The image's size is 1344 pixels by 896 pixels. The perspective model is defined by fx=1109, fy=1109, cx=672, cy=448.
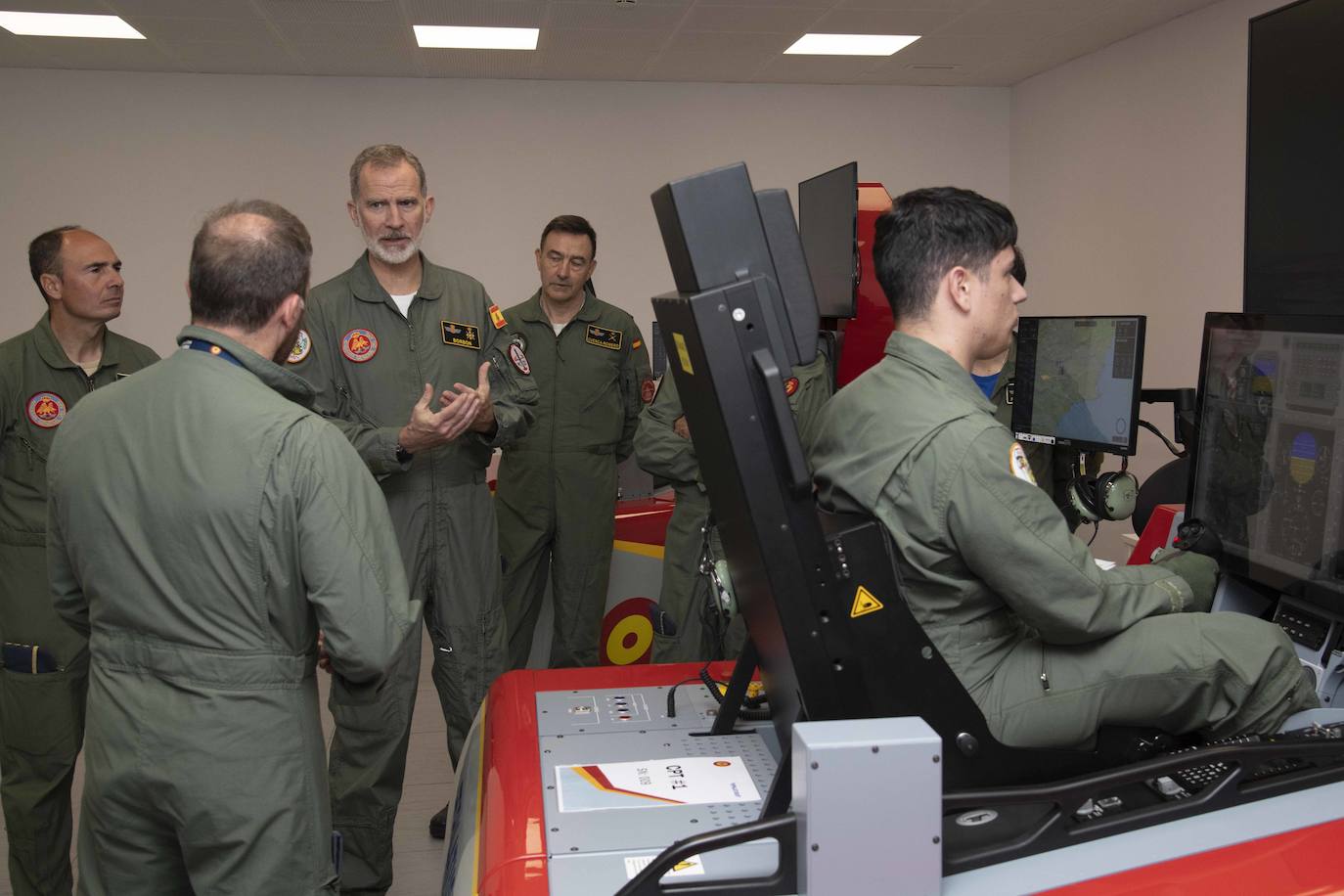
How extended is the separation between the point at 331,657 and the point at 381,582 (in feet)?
0.48

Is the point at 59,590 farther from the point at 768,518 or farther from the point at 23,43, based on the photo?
the point at 23,43

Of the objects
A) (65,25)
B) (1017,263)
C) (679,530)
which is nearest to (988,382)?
(679,530)

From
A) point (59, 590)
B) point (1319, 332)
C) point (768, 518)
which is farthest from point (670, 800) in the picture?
point (1319, 332)

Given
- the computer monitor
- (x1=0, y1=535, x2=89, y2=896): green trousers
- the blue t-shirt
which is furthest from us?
the blue t-shirt

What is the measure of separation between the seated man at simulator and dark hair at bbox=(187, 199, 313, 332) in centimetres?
92

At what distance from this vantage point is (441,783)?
371 cm

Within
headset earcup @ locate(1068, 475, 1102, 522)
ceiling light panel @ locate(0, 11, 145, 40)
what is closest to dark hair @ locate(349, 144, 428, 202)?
headset earcup @ locate(1068, 475, 1102, 522)

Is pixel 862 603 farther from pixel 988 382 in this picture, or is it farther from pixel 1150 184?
pixel 1150 184

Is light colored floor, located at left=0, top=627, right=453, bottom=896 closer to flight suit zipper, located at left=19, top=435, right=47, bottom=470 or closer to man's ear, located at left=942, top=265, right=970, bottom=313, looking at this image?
flight suit zipper, located at left=19, top=435, right=47, bottom=470

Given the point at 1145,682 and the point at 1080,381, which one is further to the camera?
the point at 1080,381

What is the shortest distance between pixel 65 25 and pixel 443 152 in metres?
2.40

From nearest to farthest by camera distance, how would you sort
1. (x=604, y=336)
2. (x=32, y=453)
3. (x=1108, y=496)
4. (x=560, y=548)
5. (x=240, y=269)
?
1. (x=240, y=269)
2. (x=1108, y=496)
3. (x=32, y=453)
4. (x=560, y=548)
5. (x=604, y=336)

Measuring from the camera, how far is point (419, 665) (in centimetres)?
275

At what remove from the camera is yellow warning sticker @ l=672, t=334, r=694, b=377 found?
62.7 inches
